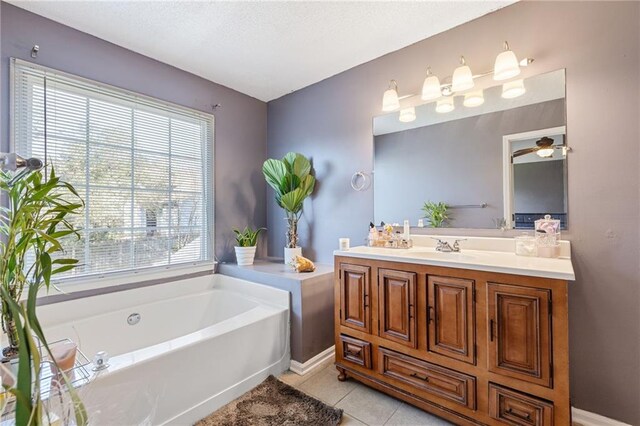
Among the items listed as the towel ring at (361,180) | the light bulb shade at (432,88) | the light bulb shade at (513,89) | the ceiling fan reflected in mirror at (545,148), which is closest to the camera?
the ceiling fan reflected in mirror at (545,148)

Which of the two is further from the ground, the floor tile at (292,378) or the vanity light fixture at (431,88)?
the vanity light fixture at (431,88)

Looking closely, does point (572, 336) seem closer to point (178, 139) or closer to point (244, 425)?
point (244, 425)

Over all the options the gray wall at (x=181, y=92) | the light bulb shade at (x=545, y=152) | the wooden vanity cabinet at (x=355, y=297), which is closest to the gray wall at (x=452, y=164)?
the light bulb shade at (x=545, y=152)

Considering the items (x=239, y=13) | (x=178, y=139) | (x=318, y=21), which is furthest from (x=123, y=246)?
(x=318, y=21)

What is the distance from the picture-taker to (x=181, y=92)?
2734 mm

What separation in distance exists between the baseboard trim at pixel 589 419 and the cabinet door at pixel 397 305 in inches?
38.7

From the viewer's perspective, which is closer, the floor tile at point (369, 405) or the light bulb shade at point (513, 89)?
the floor tile at point (369, 405)

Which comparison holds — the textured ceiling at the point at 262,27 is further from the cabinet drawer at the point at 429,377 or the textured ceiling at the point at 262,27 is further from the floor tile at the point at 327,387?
the floor tile at the point at 327,387

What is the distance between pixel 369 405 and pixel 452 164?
1710 mm

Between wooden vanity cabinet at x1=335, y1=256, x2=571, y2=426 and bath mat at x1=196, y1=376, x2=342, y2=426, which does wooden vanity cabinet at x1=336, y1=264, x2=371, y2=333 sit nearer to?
wooden vanity cabinet at x1=335, y1=256, x2=571, y2=426

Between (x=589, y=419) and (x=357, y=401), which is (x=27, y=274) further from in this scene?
(x=589, y=419)

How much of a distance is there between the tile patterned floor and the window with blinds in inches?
59.3

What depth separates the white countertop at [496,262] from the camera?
1.33 m

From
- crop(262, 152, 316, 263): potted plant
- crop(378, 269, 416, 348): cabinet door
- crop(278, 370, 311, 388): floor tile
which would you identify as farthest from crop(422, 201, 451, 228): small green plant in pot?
crop(278, 370, 311, 388): floor tile
